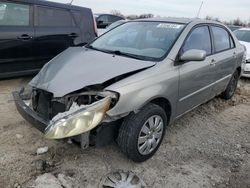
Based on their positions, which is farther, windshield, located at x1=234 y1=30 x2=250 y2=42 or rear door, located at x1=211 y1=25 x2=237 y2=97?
windshield, located at x1=234 y1=30 x2=250 y2=42

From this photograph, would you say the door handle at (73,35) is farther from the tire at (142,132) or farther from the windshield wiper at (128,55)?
the tire at (142,132)

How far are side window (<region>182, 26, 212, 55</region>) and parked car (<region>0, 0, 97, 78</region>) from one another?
2819 millimetres

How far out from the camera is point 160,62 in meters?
3.20

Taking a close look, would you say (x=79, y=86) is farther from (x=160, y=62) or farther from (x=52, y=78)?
(x=160, y=62)

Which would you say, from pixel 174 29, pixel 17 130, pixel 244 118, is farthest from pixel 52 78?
pixel 244 118

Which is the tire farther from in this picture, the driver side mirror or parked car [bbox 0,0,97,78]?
parked car [bbox 0,0,97,78]

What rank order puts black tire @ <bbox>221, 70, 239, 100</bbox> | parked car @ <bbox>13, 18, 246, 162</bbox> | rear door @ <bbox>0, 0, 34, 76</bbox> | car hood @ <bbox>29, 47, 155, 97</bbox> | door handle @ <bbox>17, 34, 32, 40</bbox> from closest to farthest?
parked car @ <bbox>13, 18, 246, 162</bbox>
car hood @ <bbox>29, 47, 155, 97</bbox>
rear door @ <bbox>0, 0, 34, 76</bbox>
door handle @ <bbox>17, 34, 32, 40</bbox>
black tire @ <bbox>221, 70, 239, 100</bbox>

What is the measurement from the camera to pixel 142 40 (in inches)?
146

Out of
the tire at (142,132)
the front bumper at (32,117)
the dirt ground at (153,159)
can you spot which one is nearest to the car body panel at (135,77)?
the tire at (142,132)

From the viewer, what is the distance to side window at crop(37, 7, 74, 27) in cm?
550

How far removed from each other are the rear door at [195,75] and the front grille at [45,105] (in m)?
1.48

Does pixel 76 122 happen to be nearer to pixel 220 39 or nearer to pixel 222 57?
pixel 222 57

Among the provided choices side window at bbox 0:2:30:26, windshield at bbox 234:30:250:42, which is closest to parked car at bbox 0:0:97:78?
side window at bbox 0:2:30:26

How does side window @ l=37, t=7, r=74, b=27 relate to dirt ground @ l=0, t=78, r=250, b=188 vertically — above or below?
above
